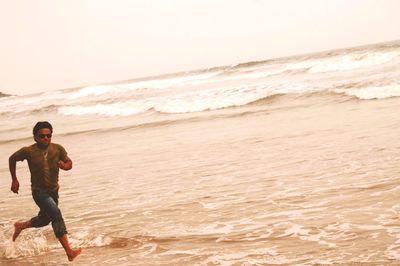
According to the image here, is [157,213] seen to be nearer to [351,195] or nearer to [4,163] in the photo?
[351,195]

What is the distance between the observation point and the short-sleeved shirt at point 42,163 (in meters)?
4.82

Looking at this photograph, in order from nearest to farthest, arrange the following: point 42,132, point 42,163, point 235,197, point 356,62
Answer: point 42,132
point 42,163
point 235,197
point 356,62

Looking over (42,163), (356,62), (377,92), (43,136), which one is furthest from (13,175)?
(356,62)

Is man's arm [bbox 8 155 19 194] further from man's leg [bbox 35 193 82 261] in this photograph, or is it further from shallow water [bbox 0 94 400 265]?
shallow water [bbox 0 94 400 265]

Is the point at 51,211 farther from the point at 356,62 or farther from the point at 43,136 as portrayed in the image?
the point at 356,62

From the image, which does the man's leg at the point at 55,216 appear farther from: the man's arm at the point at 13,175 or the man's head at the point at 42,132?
the man's head at the point at 42,132

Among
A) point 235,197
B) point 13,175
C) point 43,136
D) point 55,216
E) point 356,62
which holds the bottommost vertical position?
point 356,62

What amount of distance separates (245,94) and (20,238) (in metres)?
19.4

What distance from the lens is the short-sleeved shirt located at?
482 centimetres

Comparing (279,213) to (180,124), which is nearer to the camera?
(279,213)

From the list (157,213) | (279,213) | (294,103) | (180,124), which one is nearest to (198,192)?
(157,213)

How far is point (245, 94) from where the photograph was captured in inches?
965

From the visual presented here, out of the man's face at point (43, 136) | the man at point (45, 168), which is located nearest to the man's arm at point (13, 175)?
the man at point (45, 168)

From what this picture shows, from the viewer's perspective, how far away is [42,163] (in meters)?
4.82
